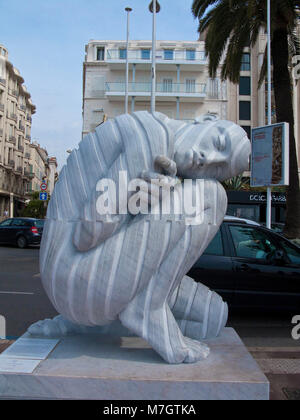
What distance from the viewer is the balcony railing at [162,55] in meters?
30.3

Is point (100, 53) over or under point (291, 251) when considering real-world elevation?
over

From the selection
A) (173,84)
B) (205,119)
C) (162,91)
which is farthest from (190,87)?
(205,119)

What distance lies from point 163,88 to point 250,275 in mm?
27797

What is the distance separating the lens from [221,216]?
2734 mm

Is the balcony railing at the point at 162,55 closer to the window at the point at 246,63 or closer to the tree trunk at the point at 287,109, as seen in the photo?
the window at the point at 246,63

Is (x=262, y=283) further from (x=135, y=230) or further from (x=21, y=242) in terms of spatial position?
(x=21, y=242)

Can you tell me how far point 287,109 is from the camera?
32.6ft

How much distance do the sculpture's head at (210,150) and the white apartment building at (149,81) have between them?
2803 cm

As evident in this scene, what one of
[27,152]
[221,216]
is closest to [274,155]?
[221,216]

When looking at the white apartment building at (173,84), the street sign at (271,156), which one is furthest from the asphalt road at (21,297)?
the white apartment building at (173,84)

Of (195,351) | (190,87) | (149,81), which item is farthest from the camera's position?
(190,87)

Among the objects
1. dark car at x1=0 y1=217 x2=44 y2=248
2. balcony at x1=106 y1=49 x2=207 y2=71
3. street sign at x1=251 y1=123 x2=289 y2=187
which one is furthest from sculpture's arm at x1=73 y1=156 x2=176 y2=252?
balcony at x1=106 y1=49 x2=207 y2=71

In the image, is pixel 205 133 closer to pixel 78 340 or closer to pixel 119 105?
pixel 78 340

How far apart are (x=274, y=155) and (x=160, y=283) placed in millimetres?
7755
